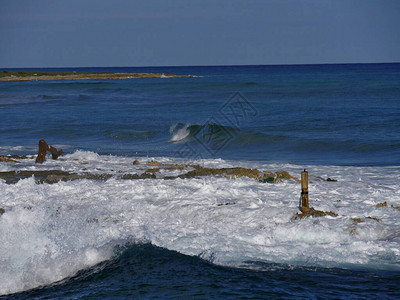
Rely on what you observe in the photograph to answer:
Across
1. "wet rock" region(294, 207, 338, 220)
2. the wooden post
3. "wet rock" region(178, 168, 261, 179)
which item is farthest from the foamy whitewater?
"wet rock" region(178, 168, 261, 179)

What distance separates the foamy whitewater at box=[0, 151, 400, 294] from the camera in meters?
9.33

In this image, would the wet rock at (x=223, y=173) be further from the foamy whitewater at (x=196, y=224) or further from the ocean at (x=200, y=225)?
the foamy whitewater at (x=196, y=224)

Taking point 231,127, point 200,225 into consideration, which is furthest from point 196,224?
point 231,127

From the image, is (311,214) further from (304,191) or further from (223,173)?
(223,173)

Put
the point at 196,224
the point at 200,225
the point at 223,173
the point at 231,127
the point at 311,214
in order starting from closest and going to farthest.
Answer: the point at 200,225 → the point at 196,224 → the point at 311,214 → the point at 223,173 → the point at 231,127

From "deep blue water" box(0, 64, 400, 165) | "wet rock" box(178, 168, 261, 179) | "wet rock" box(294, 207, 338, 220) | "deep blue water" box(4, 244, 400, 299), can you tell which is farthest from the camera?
"deep blue water" box(0, 64, 400, 165)

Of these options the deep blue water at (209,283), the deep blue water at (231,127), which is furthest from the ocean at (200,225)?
the deep blue water at (231,127)

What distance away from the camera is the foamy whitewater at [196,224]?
30.6 feet

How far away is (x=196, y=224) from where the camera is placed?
1127 cm

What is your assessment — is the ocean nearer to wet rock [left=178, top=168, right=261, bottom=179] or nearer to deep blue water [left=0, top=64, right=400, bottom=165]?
wet rock [left=178, top=168, right=261, bottom=179]

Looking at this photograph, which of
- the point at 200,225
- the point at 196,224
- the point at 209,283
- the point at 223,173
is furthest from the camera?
the point at 223,173

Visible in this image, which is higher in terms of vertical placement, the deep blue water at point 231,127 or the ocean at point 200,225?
the deep blue water at point 231,127

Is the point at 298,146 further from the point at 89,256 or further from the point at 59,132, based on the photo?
the point at 89,256

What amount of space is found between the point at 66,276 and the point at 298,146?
1638cm
